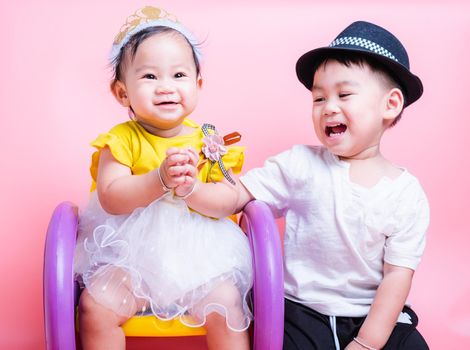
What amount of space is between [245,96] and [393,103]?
69cm

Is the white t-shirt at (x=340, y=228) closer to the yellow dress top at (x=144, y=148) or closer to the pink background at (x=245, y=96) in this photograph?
the yellow dress top at (x=144, y=148)

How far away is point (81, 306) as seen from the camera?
144cm

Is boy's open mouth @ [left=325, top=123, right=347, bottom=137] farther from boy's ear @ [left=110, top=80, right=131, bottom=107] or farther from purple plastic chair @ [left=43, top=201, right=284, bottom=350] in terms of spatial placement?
boy's ear @ [left=110, top=80, right=131, bottom=107]

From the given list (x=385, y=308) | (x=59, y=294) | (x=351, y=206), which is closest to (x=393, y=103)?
(x=351, y=206)

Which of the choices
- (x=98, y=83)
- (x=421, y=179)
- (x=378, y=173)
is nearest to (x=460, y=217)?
(x=421, y=179)

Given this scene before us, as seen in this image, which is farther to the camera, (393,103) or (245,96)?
(245,96)

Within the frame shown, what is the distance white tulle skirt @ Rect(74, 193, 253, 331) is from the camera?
1434mm

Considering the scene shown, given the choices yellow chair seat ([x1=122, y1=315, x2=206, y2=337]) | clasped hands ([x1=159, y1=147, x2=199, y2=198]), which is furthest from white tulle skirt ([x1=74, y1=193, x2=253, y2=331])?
clasped hands ([x1=159, y1=147, x2=199, y2=198])

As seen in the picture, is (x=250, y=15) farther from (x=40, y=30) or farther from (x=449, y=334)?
(x=449, y=334)

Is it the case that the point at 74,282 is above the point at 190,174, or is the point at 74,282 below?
below

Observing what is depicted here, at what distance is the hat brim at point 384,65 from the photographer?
1.59 meters

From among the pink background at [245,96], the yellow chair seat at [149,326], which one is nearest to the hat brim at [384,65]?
the pink background at [245,96]

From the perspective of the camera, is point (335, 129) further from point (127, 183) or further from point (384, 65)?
point (127, 183)

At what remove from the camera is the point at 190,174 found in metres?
1.39
